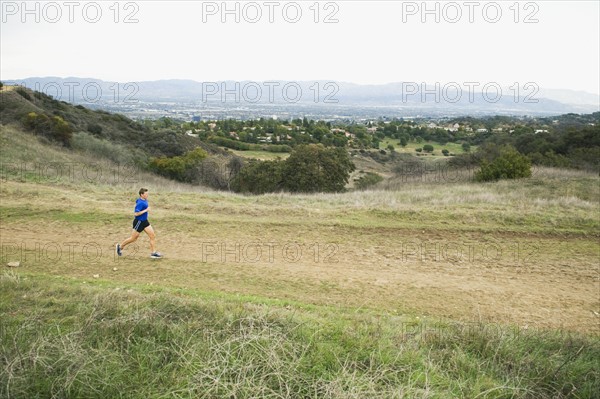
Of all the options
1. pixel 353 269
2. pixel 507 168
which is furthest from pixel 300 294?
pixel 507 168

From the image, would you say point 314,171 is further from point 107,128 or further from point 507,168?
point 107,128

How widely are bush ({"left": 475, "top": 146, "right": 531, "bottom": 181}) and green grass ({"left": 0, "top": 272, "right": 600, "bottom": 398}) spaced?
17870 millimetres

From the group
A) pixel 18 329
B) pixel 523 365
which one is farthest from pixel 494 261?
pixel 18 329

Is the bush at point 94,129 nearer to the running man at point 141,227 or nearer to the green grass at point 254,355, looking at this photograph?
the running man at point 141,227

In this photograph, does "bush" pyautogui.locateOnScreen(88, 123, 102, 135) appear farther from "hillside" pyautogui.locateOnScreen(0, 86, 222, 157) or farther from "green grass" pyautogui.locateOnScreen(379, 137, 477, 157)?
"green grass" pyautogui.locateOnScreen(379, 137, 477, 157)

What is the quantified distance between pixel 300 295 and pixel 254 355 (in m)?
3.82

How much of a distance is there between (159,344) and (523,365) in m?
3.99

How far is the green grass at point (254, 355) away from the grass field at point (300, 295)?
0.02 m

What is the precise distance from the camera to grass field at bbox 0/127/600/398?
3.83 metres

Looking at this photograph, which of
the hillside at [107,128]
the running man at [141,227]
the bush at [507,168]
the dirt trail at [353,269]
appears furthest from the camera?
the hillside at [107,128]

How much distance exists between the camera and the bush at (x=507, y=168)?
21.4 m

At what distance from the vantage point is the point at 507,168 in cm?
2172

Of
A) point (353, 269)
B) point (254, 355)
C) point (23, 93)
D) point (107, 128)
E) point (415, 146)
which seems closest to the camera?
point (254, 355)

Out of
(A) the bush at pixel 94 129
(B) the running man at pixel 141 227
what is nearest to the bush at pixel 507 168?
(B) the running man at pixel 141 227
